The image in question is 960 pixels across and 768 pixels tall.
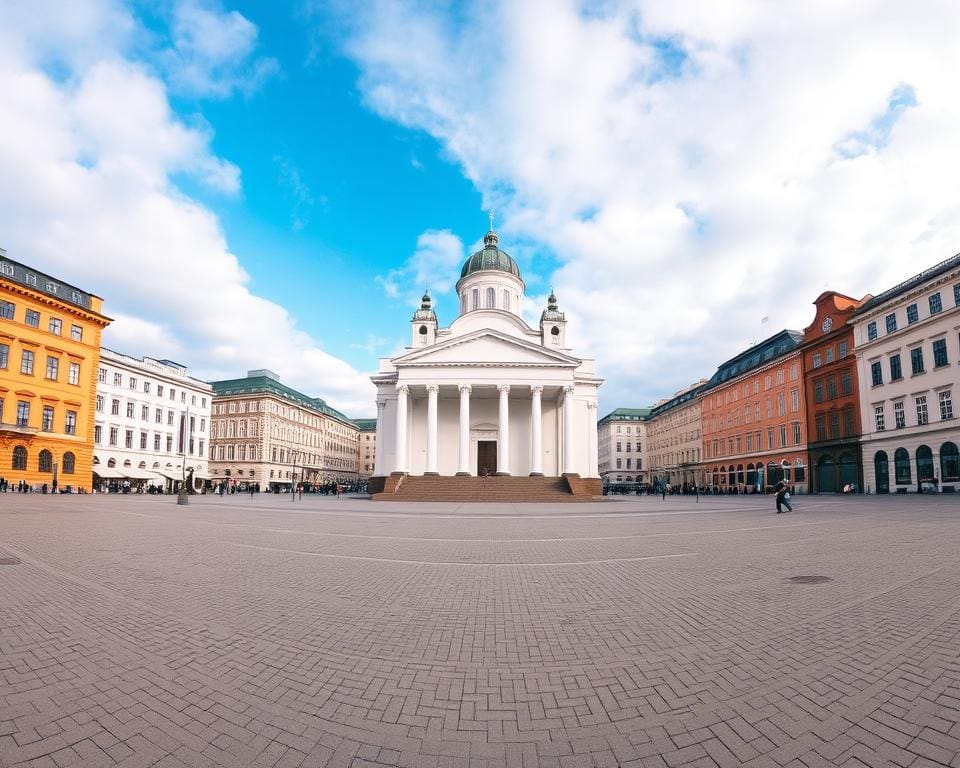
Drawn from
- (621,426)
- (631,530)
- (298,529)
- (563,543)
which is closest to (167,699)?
(563,543)

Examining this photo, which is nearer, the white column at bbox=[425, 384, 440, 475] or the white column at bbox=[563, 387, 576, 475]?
the white column at bbox=[425, 384, 440, 475]

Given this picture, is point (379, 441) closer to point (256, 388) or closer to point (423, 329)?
point (423, 329)

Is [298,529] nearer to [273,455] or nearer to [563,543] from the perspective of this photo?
[563,543]

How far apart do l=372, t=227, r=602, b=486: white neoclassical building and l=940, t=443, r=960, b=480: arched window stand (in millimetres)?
25611

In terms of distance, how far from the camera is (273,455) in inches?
3246

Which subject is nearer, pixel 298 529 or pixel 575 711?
pixel 575 711

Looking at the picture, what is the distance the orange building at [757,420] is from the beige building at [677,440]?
3508 mm

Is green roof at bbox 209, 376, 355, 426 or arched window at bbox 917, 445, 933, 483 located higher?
green roof at bbox 209, 376, 355, 426

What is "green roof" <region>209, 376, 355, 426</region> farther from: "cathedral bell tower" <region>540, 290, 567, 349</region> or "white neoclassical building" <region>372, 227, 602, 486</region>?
"cathedral bell tower" <region>540, 290, 567, 349</region>

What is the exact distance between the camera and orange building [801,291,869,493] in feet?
156

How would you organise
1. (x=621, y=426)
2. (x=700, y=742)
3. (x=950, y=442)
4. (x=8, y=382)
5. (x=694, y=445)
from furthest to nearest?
(x=621, y=426) → (x=694, y=445) → (x=8, y=382) → (x=950, y=442) → (x=700, y=742)

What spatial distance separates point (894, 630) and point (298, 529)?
48.7ft

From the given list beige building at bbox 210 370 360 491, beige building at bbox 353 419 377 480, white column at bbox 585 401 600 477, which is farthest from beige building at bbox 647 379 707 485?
beige building at bbox 353 419 377 480

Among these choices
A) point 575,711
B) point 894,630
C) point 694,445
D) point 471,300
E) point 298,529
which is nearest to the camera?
point 575,711
